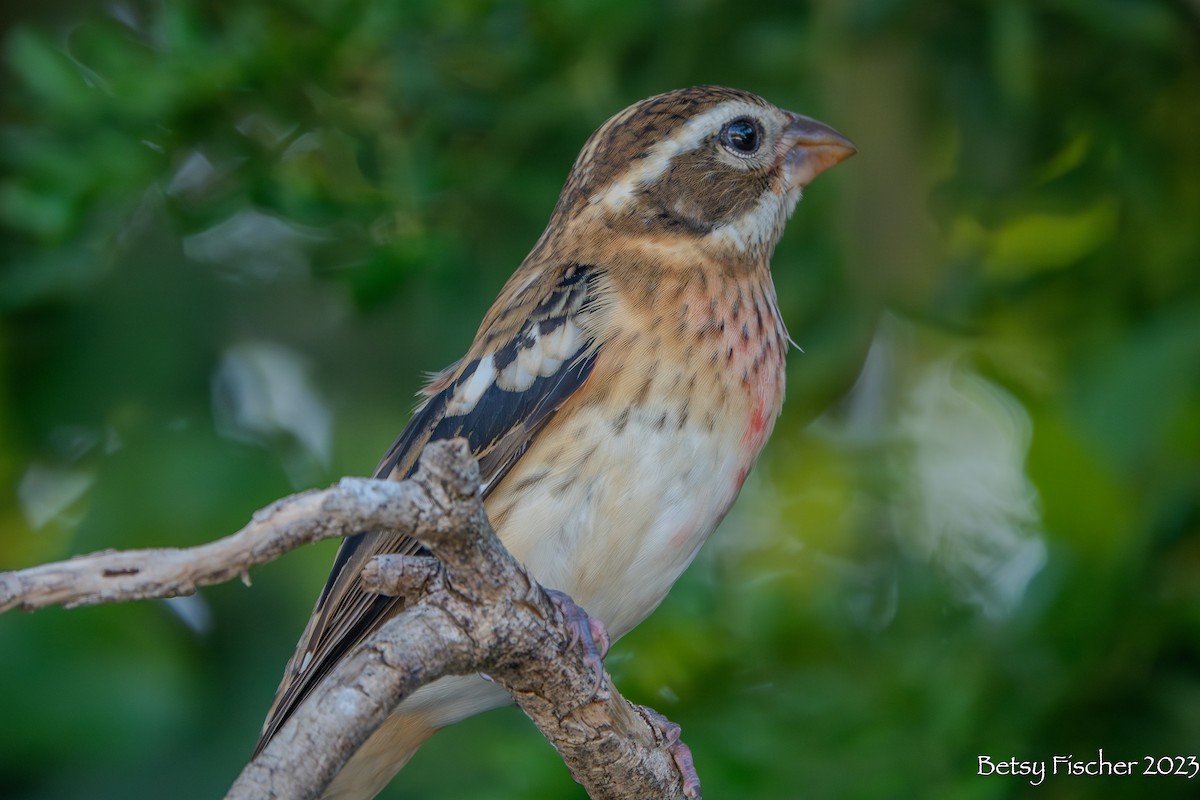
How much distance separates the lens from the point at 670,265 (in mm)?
3389

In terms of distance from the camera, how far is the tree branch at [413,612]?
6.30 feet

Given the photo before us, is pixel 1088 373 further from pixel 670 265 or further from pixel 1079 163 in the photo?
pixel 670 265

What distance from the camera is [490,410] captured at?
10.4ft

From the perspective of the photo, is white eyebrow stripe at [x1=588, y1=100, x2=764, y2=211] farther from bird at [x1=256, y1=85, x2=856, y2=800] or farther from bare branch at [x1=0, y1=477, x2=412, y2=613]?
bare branch at [x1=0, y1=477, x2=412, y2=613]

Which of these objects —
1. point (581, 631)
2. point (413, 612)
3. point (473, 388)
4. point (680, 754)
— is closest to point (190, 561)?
point (413, 612)

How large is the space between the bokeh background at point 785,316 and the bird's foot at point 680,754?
0.98 feet

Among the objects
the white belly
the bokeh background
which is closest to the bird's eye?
the bokeh background

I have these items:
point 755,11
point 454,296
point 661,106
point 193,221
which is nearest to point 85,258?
point 193,221

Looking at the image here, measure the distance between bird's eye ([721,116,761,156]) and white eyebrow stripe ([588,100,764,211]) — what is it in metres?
0.04

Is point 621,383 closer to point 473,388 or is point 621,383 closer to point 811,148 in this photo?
point 473,388

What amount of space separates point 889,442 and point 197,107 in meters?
2.08

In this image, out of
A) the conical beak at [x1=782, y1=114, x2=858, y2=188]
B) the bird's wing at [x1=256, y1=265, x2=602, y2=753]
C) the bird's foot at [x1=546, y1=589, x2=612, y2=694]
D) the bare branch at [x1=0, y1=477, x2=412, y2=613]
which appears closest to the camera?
the bare branch at [x1=0, y1=477, x2=412, y2=613]

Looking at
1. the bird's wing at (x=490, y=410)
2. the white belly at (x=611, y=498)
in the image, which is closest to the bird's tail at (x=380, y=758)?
the bird's wing at (x=490, y=410)

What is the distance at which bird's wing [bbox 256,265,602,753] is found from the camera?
3.01 metres
